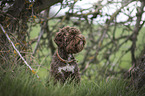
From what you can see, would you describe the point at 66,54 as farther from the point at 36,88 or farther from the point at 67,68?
the point at 36,88

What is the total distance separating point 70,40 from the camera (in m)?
1.74

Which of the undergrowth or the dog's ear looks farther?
the dog's ear

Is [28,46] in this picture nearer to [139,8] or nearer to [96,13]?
[96,13]

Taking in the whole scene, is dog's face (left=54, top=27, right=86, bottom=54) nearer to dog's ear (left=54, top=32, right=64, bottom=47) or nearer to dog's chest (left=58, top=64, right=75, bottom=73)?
dog's ear (left=54, top=32, right=64, bottom=47)

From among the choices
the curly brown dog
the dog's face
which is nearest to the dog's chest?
the curly brown dog

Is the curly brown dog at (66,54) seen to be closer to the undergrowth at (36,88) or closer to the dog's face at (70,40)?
the dog's face at (70,40)

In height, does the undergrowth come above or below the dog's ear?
below

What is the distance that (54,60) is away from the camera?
1.80 meters

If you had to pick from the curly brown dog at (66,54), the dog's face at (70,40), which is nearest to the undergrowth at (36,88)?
the curly brown dog at (66,54)

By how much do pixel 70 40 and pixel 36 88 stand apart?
763mm

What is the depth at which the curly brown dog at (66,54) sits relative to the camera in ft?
5.66

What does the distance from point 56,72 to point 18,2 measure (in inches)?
40.5

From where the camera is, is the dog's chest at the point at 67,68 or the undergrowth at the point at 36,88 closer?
the undergrowth at the point at 36,88

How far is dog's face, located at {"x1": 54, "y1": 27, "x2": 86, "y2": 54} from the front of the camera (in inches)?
67.4
